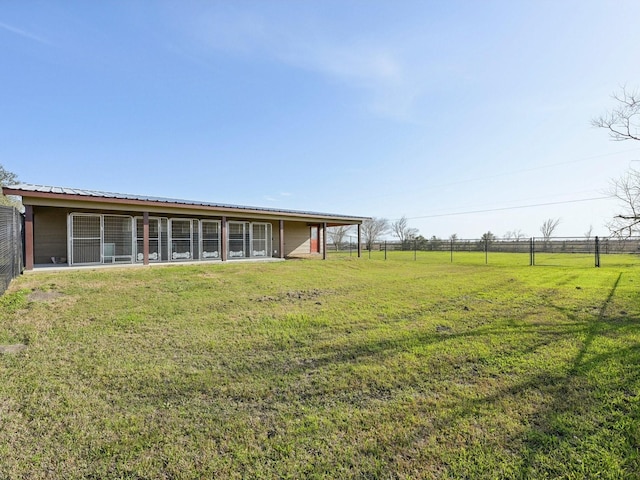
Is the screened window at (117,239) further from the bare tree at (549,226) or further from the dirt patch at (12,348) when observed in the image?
the bare tree at (549,226)

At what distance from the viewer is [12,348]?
4051 millimetres

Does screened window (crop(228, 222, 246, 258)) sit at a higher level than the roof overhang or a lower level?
lower

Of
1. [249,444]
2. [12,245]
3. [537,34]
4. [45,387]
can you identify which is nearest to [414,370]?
[249,444]

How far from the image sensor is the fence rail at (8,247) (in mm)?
6154

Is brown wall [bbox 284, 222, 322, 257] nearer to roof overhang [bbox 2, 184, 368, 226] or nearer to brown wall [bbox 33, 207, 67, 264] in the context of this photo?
roof overhang [bbox 2, 184, 368, 226]

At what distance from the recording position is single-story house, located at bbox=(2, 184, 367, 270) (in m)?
9.84

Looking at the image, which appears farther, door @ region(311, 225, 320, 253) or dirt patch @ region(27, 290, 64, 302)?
door @ region(311, 225, 320, 253)

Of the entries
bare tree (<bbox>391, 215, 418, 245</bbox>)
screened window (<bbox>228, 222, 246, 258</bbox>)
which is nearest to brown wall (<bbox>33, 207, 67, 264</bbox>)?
screened window (<bbox>228, 222, 246, 258</bbox>)

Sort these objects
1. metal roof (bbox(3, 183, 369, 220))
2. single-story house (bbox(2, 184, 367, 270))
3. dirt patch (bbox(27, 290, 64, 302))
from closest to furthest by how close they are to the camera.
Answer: dirt patch (bbox(27, 290, 64, 302)) → metal roof (bbox(3, 183, 369, 220)) → single-story house (bbox(2, 184, 367, 270))

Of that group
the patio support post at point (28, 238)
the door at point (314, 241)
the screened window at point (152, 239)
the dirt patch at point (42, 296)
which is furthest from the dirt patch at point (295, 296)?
the door at point (314, 241)

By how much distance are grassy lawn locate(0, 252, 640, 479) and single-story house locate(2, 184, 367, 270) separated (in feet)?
14.4

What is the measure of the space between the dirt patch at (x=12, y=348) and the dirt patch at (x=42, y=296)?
2354 mm

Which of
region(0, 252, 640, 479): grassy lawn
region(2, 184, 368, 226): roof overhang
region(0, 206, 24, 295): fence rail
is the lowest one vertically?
region(0, 252, 640, 479): grassy lawn

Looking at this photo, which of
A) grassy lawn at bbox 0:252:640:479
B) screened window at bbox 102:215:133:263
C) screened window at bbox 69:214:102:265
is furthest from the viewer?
screened window at bbox 102:215:133:263
